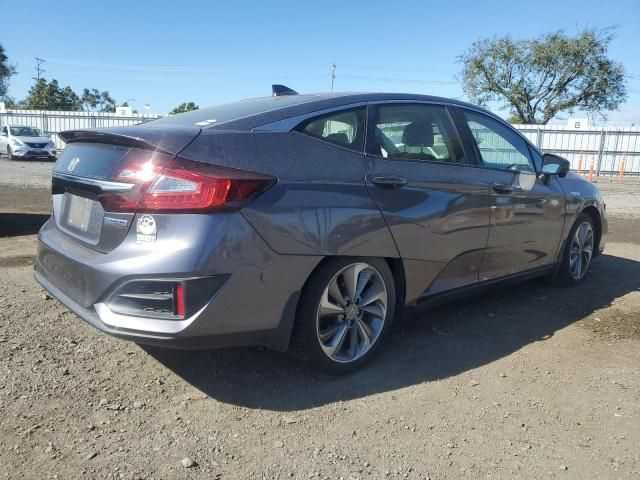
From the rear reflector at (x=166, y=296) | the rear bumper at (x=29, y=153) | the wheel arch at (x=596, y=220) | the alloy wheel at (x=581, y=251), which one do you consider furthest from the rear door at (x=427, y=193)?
the rear bumper at (x=29, y=153)

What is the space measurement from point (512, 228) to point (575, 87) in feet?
125

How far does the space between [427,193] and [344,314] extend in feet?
3.13

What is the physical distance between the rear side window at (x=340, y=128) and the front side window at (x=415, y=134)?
4.3 inches

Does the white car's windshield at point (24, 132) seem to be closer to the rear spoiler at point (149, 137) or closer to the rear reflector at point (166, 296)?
the rear spoiler at point (149, 137)

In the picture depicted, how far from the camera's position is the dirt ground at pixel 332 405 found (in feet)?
7.97

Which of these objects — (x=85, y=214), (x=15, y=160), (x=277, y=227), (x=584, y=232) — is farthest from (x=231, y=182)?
(x=15, y=160)

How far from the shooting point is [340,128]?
3184 mm

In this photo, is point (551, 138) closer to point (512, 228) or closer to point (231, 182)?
point (512, 228)

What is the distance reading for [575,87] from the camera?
3734 centimetres

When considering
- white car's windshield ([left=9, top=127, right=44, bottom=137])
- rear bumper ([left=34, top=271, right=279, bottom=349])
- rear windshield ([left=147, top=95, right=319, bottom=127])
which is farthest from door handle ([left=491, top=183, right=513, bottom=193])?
white car's windshield ([left=9, top=127, right=44, bottom=137])

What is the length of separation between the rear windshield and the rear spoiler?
18cm

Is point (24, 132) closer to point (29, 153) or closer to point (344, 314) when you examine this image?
point (29, 153)

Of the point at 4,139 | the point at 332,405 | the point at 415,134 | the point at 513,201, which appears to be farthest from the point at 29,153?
the point at 332,405

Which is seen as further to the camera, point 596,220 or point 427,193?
point 596,220
